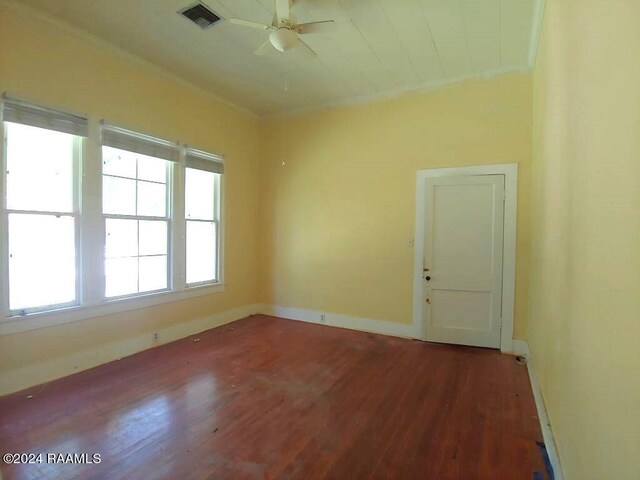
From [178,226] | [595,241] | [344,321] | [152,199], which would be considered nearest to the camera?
[595,241]

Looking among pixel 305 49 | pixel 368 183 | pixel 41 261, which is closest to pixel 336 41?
pixel 305 49

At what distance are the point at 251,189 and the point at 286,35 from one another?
2.89m

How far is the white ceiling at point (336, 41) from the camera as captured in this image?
103 inches

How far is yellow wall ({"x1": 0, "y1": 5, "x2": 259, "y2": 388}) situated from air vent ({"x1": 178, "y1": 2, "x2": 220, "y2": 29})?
3.51ft

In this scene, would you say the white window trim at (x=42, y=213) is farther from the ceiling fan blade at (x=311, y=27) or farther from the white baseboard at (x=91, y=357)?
the ceiling fan blade at (x=311, y=27)

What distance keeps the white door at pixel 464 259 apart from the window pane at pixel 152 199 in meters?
3.22

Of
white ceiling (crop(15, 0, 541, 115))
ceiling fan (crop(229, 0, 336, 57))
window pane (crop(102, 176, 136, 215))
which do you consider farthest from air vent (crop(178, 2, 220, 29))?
window pane (crop(102, 176, 136, 215))

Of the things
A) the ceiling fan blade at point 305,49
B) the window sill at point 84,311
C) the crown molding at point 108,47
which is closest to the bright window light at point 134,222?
the window sill at point 84,311

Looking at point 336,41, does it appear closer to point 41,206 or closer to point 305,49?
point 305,49

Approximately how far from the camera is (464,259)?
3.76m

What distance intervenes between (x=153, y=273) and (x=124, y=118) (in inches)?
67.6

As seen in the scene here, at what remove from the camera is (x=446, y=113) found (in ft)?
12.6

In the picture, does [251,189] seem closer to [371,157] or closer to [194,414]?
[371,157]

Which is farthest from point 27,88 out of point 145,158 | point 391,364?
point 391,364
